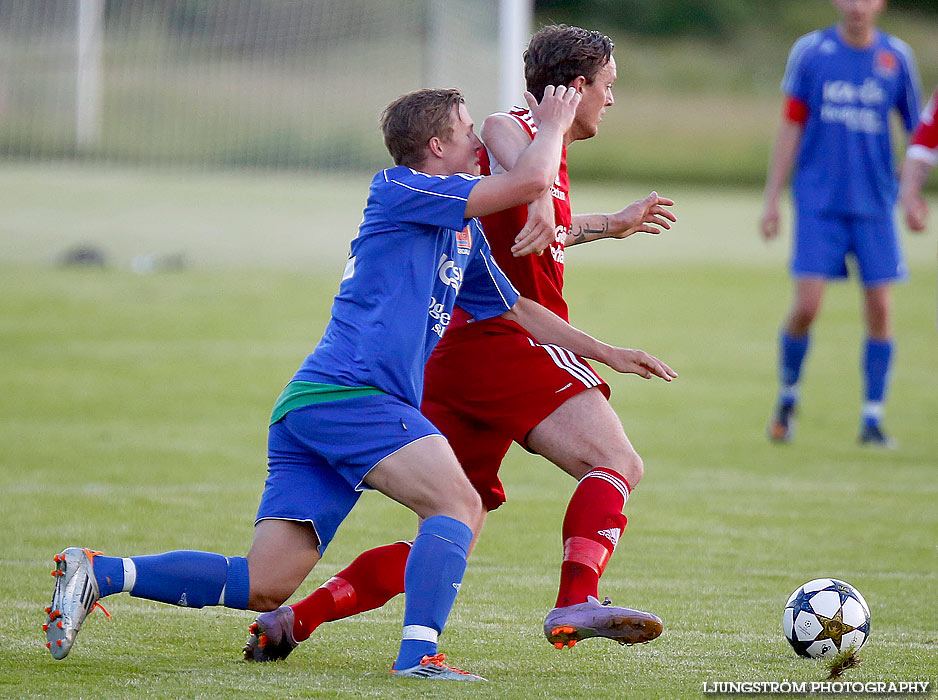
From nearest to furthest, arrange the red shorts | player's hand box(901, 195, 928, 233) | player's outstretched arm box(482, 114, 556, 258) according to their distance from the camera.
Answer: player's outstretched arm box(482, 114, 556, 258) → the red shorts → player's hand box(901, 195, 928, 233)

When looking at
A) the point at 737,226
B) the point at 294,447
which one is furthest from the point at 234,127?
the point at 294,447

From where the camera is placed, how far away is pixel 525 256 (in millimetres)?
4578

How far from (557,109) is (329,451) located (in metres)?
1.24

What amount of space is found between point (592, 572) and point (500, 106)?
1450 cm

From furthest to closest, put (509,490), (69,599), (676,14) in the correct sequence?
1. (676,14)
2. (509,490)
3. (69,599)

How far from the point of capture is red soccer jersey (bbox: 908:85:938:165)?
710 centimetres

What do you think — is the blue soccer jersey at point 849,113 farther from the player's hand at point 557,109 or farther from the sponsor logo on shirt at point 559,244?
the player's hand at point 557,109

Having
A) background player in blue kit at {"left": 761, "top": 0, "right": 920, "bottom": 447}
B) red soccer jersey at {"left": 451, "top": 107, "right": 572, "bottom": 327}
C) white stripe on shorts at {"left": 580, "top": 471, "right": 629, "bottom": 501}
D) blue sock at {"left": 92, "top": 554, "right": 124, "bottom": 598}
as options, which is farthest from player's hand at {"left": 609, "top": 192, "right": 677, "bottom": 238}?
background player in blue kit at {"left": 761, "top": 0, "right": 920, "bottom": 447}

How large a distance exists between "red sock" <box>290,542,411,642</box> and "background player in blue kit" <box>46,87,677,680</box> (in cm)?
12

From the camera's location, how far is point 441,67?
62.5 ft

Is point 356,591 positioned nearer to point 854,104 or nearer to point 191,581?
point 191,581

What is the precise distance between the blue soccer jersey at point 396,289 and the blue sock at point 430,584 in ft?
1.32

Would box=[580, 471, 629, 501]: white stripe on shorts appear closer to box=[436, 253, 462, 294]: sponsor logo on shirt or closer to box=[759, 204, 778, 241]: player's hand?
box=[436, 253, 462, 294]: sponsor logo on shirt

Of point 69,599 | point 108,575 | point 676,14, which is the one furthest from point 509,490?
point 676,14
